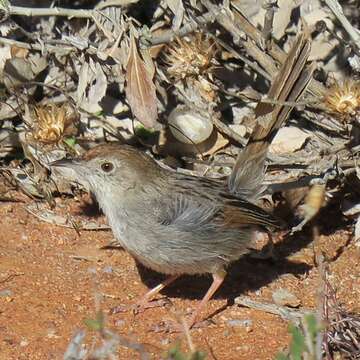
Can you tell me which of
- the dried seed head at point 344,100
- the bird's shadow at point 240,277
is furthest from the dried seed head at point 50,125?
the dried seed head at point 344,100

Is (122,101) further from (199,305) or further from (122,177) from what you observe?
(199,305)

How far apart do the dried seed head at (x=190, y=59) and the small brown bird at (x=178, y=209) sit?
0.51 metres

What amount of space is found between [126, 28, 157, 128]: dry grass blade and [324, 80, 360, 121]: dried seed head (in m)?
1.33

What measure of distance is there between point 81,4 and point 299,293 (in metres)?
3.22

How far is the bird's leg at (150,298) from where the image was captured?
267 inches

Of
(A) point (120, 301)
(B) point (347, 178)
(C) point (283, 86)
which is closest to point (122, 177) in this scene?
(A) point (120, 301)

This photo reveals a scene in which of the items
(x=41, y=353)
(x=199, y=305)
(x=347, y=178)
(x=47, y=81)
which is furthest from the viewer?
(x=47, y=81)

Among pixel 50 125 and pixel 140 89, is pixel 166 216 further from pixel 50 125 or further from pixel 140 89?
pixel 50 125

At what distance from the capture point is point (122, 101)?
27.5 feet

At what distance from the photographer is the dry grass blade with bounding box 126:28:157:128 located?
23.4 feet

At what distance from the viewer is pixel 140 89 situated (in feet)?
23.5

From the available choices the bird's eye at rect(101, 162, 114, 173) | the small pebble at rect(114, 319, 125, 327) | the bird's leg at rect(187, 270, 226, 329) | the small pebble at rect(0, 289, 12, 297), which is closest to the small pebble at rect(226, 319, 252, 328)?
the bird's leg at rect(187, 270, 226, 329)

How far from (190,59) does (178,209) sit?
112cm

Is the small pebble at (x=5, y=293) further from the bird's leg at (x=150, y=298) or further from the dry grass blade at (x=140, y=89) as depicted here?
the dry grass blade at (x=140, y=89)
